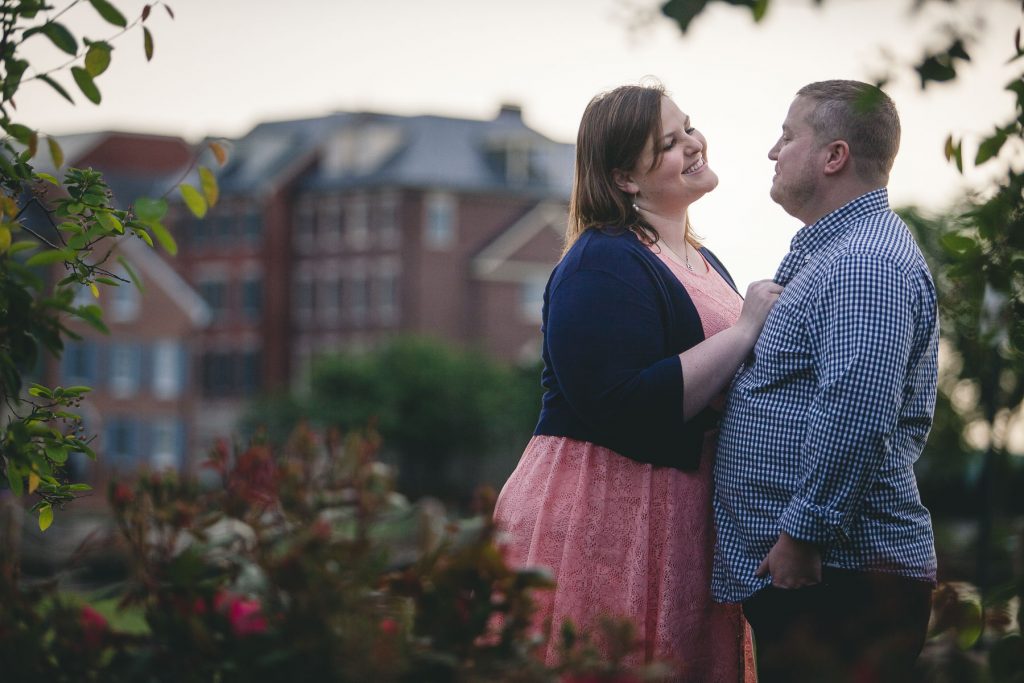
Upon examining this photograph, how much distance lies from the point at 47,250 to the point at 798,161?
6.01ft

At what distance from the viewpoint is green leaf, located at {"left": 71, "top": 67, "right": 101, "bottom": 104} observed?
92.0 inches

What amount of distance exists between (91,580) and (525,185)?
4043 centimetres

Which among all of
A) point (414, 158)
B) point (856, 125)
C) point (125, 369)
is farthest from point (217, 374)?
point (856, 125)

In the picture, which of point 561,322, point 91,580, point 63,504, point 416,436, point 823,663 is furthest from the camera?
point 416,436

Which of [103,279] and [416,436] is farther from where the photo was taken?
[416,436]

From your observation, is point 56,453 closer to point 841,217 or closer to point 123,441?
point 841,217

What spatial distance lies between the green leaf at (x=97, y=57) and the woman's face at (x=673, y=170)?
5.40ft

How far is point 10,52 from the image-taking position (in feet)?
7.63

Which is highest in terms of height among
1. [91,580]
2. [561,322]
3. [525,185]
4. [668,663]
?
[525,185]

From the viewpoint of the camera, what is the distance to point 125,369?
52.9 meters

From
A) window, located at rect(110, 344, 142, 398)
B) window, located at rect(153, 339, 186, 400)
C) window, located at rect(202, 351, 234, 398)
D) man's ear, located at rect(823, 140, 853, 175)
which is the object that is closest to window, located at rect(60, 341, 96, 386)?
window, located at rect(110, 344, 142, 398)

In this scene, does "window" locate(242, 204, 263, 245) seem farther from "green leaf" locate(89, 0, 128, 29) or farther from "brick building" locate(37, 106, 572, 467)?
"green leaf" locate(89, 0, 128, 29)

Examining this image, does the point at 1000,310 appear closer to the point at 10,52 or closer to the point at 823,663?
the point at 823,663

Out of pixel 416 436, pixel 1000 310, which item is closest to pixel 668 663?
pixel 1000 310
